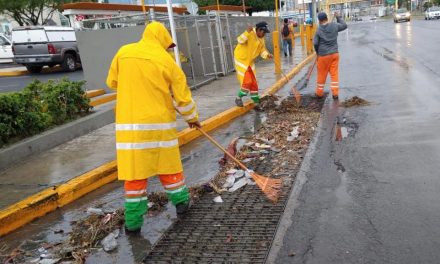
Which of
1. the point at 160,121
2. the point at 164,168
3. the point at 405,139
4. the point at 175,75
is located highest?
the point at 175,75

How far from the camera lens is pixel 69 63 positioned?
19328 mm

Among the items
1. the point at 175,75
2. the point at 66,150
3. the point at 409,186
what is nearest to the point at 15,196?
the point at 66,150

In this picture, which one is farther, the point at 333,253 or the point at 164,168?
the point at 164,168

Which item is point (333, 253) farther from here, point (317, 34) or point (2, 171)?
point (317, 34)

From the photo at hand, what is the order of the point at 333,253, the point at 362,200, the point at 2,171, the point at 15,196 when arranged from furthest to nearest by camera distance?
the point at 2,171, the point at 15,196, the point at 362,200, the point at 333,253

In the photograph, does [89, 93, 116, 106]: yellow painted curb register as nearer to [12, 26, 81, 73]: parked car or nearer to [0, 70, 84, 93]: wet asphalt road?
[0, 70, 84, 93]: wet asphalt road

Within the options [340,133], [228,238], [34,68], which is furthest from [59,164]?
[34,68]

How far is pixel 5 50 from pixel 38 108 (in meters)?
20.1

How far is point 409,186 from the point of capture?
14.9 feet

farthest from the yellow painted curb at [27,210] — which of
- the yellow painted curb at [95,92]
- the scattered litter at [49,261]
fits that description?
the yellow painted curb at [95,92]

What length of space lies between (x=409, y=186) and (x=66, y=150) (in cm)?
490

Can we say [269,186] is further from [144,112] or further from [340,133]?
[340,133]

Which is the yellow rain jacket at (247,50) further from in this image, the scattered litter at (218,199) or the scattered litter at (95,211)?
the scattered litter at (95,211)

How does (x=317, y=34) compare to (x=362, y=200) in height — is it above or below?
above
